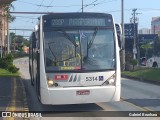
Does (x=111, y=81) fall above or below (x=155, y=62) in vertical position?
above

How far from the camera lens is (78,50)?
41.9ft

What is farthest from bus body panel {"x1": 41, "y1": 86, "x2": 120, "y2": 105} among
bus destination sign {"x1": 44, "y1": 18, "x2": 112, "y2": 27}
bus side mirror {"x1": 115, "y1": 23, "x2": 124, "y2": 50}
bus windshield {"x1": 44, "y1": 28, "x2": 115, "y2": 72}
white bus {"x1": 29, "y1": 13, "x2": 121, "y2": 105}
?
bus destination sign {"x1": 44, "y1": 18, "x2": 112, "y2": 27}

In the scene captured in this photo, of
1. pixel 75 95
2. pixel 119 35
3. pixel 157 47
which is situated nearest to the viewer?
pixel 75 95

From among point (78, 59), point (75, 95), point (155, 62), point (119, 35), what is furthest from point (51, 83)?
point (155, 62)

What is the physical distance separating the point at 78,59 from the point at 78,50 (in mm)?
277

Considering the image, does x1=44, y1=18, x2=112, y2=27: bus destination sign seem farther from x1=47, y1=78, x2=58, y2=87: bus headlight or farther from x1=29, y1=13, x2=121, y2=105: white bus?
x1=47, y1=78, x2=58, y2=87: bus headlight

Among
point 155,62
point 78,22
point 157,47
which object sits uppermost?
point 78,22

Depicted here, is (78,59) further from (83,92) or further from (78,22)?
(78,22)

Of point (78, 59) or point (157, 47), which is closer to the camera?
point (78, 59)

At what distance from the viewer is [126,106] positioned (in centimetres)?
1406

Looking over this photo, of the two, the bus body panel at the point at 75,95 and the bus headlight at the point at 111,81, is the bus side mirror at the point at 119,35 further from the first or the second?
the bus body panel at the point at 75,95

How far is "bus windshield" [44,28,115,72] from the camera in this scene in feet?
41.5

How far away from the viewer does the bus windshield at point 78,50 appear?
1266 centimetres

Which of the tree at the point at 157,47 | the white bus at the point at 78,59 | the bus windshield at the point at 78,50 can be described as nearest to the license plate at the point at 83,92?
the white bus at the point at 78,59
